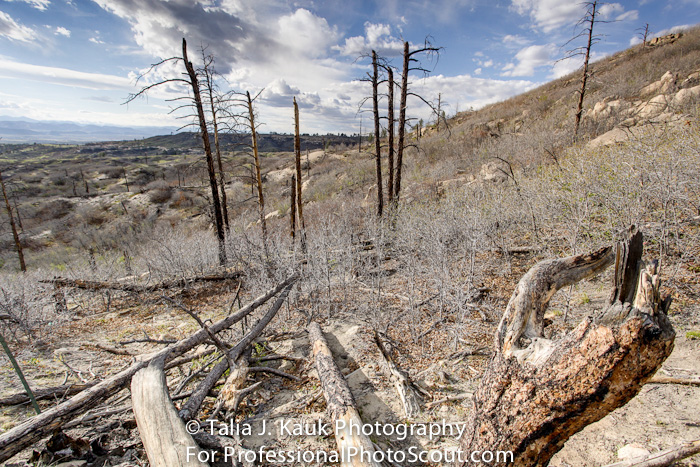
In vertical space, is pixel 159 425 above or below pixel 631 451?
below

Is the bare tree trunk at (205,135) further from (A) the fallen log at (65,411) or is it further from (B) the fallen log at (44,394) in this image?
(A) the fallen log at (65,411)

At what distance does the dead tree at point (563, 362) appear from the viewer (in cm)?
149

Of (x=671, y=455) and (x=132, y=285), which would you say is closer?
(x=671, y=455)

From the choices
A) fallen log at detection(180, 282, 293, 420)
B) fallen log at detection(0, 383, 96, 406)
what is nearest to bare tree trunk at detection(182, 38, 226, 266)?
fallen log at detection(180, 282, 293, 420)

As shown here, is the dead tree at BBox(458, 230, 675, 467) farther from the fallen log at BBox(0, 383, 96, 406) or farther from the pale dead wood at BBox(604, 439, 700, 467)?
the fallen log at BBox(0, 383, 96, 406)

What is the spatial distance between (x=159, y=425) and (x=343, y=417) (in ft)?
5.50

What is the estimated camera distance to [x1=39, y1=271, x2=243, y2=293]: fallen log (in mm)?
8688

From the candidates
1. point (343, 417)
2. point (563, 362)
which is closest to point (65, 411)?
point (343, 417)

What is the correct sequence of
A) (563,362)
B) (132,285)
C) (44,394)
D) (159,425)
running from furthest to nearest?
(132,285) → (44,394) → (159,425) → (563,362)

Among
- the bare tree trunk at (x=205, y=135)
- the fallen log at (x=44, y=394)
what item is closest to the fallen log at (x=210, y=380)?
the fallen log at (x=44, y=394)

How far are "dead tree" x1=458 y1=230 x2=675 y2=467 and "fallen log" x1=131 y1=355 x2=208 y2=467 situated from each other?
7.34 feet

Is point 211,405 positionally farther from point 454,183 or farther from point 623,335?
point 454,183

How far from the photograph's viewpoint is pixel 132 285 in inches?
Result: 360

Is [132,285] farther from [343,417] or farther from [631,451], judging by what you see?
[631,451]
